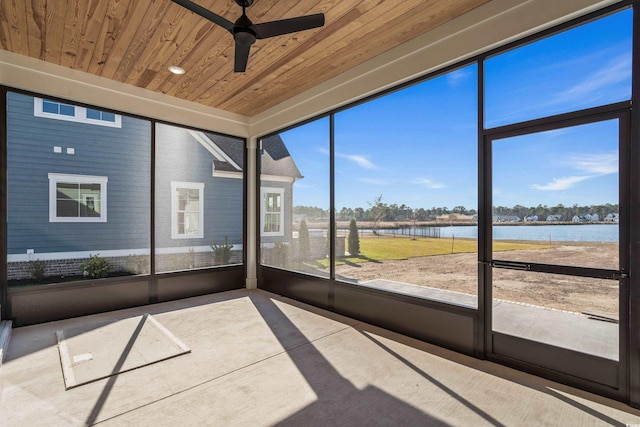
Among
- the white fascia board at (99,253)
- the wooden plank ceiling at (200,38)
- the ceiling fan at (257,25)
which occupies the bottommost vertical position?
the white fascia board at (99,253)

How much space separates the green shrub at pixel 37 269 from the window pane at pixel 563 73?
202 inches

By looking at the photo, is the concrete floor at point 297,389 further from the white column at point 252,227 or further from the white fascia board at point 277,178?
the white fascia board at point 277,178

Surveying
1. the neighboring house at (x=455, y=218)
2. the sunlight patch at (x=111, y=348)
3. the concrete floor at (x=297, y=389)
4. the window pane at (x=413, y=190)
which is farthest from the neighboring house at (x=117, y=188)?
the neighboring house at (x=455, y=218)

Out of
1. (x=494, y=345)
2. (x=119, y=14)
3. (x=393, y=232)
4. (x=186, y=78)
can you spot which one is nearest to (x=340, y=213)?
(x=393, y=232)

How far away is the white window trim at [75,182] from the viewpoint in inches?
153

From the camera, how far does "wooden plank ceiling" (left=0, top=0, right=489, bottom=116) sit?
2.70m

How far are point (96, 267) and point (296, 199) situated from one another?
2881mm

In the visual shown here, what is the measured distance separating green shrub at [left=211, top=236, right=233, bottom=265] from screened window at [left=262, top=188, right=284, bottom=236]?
0.64m

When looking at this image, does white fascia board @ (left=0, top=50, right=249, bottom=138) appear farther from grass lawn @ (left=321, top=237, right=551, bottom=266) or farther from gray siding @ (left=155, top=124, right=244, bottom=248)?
grass lawn @ (left=321, top=237, right=551, bottom=266)

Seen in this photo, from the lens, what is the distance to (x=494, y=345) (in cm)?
276

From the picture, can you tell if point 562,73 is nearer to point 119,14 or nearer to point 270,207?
point 119,14

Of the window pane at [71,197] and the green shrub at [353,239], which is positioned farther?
the green shrub at [353,239]

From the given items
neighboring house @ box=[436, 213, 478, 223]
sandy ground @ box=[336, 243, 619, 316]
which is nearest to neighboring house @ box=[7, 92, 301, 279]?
neighboring house @ box=[436, 213, 478, 223]

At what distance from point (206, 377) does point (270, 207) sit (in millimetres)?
3293
